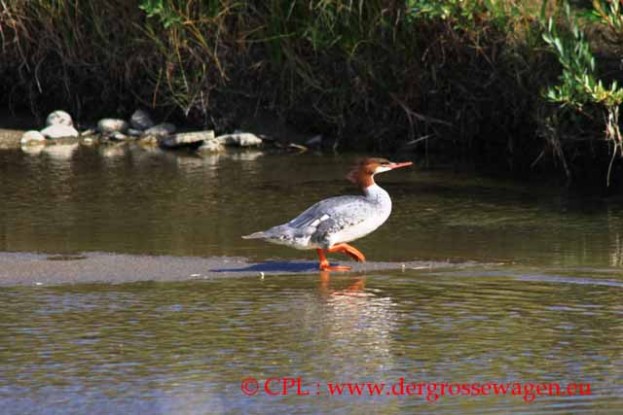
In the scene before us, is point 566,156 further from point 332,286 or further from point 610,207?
point 332,286

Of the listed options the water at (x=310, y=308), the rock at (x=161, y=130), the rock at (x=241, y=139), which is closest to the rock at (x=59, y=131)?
the rock at (x=161, y=130)

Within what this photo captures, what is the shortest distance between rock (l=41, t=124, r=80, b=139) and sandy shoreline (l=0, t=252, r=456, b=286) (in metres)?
5.97

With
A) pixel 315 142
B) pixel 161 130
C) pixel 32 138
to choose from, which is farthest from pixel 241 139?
pixel 32 138

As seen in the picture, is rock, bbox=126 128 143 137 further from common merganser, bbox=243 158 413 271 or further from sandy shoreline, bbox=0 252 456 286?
common merganser, bbox=243 158 413 271

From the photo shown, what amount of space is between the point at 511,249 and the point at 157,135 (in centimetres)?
647

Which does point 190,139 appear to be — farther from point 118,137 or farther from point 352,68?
point 352,68

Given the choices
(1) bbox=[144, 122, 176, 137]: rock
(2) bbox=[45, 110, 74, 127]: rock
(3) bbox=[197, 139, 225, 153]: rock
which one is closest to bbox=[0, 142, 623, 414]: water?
(3) bbox=[197, 139, 225, 153]: rock

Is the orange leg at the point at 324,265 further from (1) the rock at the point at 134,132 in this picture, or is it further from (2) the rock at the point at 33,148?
(1) the rock at the point at 134,132

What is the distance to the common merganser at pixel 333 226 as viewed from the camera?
873cm

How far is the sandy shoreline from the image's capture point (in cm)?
871

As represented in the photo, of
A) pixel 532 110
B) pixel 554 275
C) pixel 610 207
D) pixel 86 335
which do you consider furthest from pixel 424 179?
pixel 86 335

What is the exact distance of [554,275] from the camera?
8602mm

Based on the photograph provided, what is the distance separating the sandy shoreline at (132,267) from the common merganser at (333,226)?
0.18 m

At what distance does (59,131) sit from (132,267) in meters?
6.68
